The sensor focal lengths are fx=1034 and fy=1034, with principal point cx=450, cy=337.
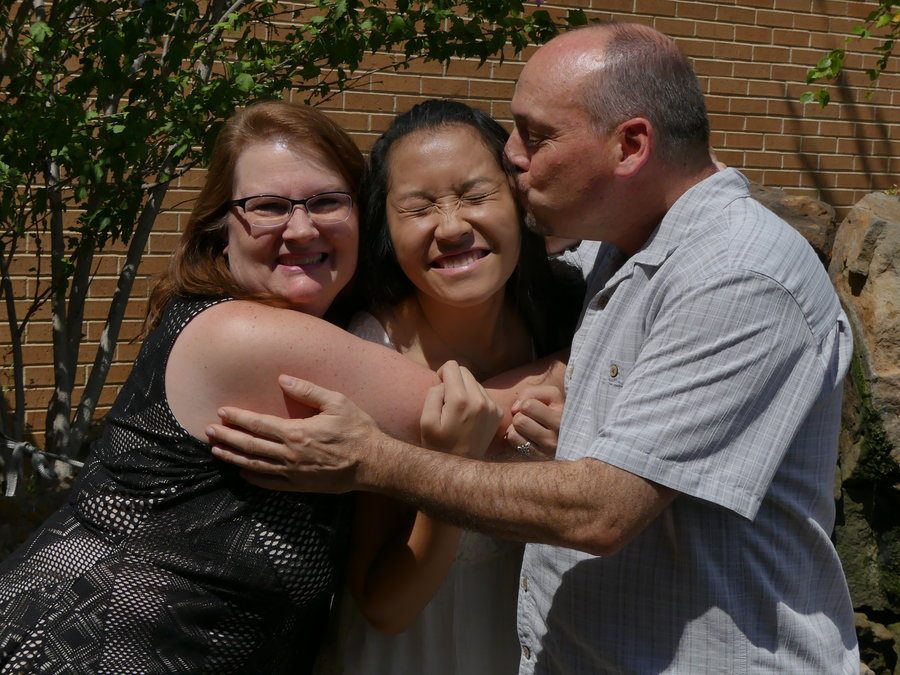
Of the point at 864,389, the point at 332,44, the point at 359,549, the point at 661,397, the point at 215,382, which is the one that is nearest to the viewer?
the point at 661,397

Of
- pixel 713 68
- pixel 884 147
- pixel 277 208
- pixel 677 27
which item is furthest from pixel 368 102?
pixel 884 147

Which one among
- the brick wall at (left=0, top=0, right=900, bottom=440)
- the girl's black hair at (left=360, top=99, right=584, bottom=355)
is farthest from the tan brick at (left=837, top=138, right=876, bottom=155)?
the girl's black hair at (left=360, top=99, right=584, bottom=355)

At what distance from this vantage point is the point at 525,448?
95.7 inches

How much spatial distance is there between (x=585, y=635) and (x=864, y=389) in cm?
280

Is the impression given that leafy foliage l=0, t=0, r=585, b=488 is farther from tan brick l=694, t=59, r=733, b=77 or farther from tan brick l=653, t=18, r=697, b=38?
tan brick l=694, t=59, r=733, b=77

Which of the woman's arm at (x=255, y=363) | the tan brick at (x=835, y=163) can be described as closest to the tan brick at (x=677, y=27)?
the tan brick at (x=835, y=163)

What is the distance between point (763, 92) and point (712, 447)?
5446 mm

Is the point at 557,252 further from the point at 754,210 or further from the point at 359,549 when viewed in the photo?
the point at 359,549

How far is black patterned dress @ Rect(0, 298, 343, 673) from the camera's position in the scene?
6.80 feet

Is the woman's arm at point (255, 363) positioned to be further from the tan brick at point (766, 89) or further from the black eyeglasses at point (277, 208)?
the tan brick at point (766, 89)

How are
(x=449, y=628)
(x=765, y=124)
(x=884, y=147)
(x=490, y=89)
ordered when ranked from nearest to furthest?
(x=449, y=628), (x=490, y=89), (x=765, y=124), (x=884, y=147)

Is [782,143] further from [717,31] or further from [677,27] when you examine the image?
[677,27]

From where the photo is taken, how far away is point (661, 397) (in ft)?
6.31

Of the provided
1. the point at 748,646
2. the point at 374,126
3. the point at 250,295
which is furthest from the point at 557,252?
the point at 374,126
